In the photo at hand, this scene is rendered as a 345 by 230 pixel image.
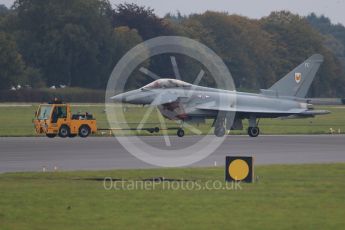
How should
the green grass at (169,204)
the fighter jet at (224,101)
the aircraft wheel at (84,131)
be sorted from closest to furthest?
the green grass at (169,204) → the aircraft wheel at (84,131) → the fighter jet at (224,101)

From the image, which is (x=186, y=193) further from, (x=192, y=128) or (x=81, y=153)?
(x=192, y=128)

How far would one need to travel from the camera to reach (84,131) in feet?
132

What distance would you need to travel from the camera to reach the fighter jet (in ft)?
137

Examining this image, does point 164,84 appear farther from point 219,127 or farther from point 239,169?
point 239,169

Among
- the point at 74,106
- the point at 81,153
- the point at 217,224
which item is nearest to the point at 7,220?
the point at 217,224

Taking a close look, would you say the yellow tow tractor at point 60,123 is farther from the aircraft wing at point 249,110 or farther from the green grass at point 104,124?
the aircraft wing at point 249,110

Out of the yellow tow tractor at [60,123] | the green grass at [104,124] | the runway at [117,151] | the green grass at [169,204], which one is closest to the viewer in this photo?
the green grass at [169,204]

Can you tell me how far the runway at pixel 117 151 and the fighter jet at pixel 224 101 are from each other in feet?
5.56

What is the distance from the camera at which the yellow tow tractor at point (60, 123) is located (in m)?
39.9

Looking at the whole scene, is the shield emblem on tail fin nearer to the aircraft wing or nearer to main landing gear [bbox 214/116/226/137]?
the aircraft wing

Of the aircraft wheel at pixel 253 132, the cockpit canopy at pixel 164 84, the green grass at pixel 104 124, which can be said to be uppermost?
the cockpit canopy at pixel 164 84

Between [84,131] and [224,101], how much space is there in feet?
21.2

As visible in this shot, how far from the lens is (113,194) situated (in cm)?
1819

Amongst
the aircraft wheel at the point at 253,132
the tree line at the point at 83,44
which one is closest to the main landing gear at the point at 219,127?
the aircraft wheel at the point at 253,132
